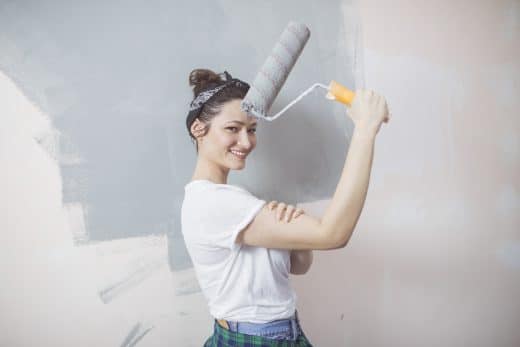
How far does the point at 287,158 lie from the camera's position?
138 cm

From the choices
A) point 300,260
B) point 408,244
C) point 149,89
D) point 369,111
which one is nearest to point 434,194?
point 408,244

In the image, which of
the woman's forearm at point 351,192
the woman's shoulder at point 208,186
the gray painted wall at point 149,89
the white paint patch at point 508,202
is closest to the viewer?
the woman's forearm at point 351,192

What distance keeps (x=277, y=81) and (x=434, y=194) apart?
788 millimetres

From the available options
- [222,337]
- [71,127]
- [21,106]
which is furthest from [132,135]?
[222,337]

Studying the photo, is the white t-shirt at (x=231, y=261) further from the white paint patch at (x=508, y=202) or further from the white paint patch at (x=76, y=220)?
the white paint patch at (x=508, y=202)

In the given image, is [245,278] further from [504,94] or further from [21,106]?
[504,94]

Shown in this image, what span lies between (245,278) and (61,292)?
62 centimetres

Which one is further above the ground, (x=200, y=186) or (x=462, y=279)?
(x=200, y=186)

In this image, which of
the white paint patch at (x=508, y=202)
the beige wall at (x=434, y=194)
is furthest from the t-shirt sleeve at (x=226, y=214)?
the white paint patch at (x=508, y=202)

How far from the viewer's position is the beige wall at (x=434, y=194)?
1432 mm

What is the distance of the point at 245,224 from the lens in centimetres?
88

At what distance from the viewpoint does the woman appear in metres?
0.84

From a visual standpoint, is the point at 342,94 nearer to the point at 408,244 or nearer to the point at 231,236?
the point at 231,236

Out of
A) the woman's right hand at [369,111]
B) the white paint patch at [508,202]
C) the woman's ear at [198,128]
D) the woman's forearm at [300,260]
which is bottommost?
the woman's forearm at [300,260]
